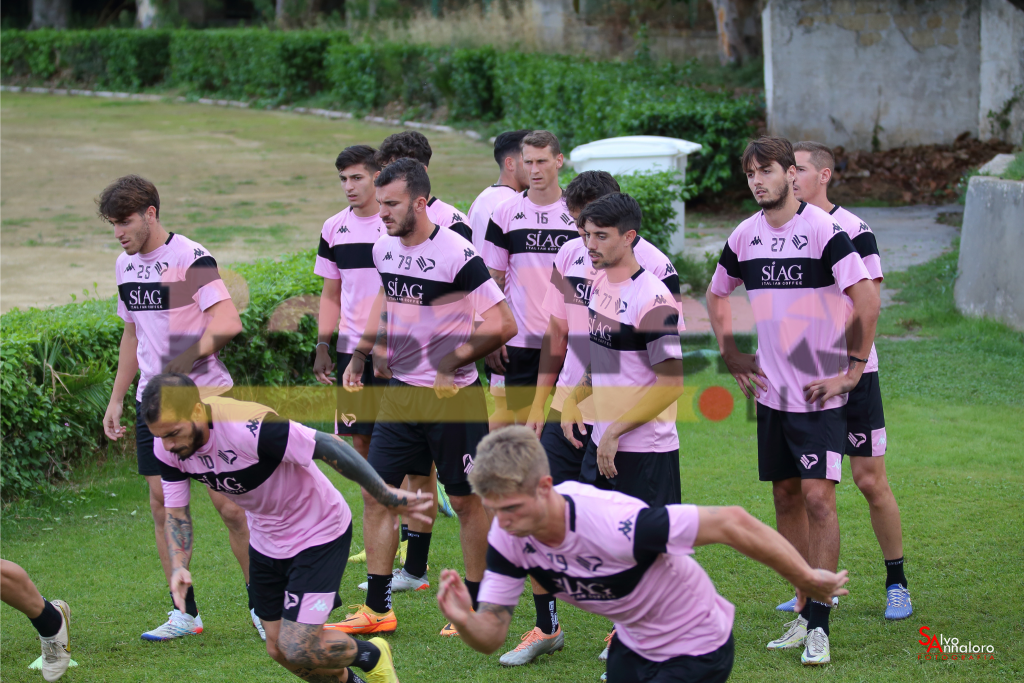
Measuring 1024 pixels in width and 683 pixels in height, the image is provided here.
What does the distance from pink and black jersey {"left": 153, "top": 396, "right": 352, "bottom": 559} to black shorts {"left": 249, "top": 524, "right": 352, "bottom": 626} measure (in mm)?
44

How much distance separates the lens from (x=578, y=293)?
5195 mm

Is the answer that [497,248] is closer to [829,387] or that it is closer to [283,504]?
[829,387]

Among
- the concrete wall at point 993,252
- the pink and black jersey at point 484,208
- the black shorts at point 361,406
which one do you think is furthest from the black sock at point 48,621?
the concrete wall at point 993,252

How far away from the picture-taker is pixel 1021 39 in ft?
45.4

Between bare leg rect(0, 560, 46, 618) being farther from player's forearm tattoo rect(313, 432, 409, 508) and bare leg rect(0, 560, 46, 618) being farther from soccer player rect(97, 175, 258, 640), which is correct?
player's forearm tattoo rect(313, 432, 409, 508)

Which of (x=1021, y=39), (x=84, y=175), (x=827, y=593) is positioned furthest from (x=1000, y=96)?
(x=84, y=175)

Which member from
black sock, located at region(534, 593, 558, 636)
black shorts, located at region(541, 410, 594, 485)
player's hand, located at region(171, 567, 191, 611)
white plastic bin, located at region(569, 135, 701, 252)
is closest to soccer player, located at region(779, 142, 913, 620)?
black shorts, located at region(541, 410, 594, 485)

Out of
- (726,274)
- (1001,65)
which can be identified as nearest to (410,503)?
(726,274)

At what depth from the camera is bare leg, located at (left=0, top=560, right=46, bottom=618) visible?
4543 mm

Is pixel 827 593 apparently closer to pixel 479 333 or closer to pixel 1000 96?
pixel 479 333

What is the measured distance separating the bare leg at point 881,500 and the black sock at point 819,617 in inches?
27.1

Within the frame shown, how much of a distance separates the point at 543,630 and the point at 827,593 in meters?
2.03

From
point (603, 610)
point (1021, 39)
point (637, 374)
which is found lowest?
point (603, 610)

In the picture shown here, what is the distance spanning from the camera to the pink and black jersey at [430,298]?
534cm
